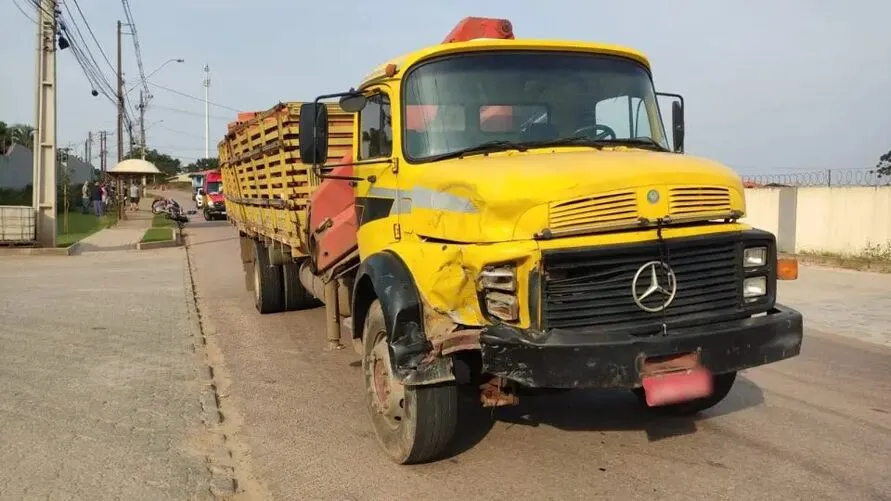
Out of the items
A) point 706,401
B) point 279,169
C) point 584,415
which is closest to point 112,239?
point 279,169

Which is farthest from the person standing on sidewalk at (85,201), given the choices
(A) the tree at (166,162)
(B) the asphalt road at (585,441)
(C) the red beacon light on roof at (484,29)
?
(A) the tree at (166,162)

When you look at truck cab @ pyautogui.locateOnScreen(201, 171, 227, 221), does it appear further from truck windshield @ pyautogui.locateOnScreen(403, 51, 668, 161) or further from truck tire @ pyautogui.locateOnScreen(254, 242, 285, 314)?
truck windshield @ pyautogui.locateOnScreen(403, 51, 668, 161)

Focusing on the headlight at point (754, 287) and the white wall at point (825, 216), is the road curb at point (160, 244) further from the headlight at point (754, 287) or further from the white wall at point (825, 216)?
the headlight at point (754, 287)

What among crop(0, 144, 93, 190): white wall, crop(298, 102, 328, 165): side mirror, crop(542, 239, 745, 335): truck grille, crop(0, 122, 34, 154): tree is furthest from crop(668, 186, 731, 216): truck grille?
crop(0, 122, 34, 154): tree

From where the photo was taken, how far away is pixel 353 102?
5312mm

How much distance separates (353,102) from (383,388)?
6.39 feet

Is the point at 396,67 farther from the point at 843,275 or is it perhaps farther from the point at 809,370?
the point at 843,275

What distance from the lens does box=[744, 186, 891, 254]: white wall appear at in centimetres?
1616

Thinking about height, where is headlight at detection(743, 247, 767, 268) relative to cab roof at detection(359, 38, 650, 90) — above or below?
below

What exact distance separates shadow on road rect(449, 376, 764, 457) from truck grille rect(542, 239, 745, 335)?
1.15 meters

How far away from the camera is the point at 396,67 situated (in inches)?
196

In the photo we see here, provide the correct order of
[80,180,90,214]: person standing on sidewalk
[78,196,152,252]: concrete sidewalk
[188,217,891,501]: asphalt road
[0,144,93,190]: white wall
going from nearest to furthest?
[188,217,891,501]: asphalt road
[78,196,152,252]: concrete sidewalk
[0,144,93,190]: white wall
[80,180,90,214]: person standing on sidewalk

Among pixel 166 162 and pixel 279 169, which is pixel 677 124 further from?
pixel 166 162

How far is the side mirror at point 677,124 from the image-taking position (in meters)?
5.68
